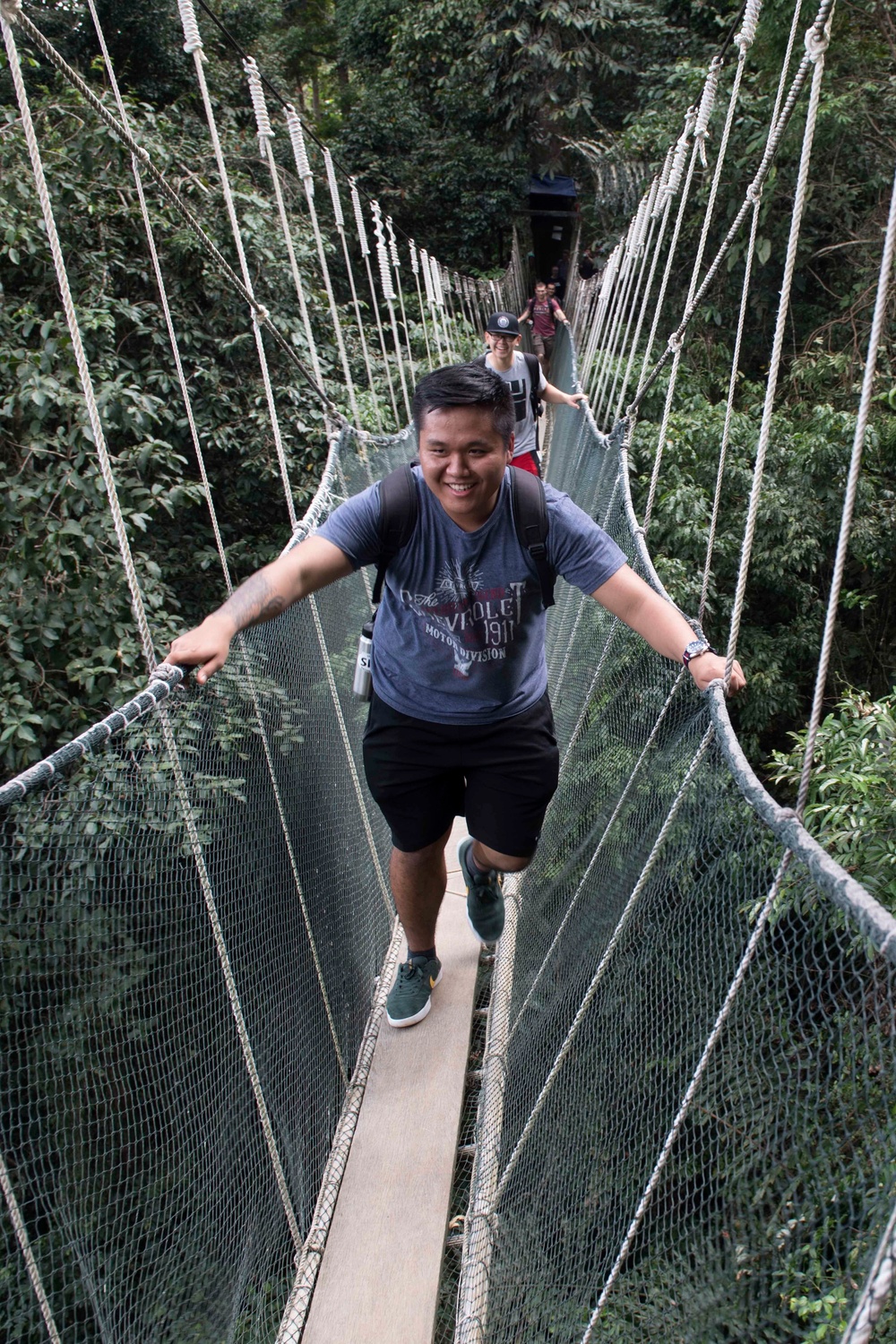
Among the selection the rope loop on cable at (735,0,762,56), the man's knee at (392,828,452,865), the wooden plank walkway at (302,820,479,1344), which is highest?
the rope loop on cable at (735,0,762,56)

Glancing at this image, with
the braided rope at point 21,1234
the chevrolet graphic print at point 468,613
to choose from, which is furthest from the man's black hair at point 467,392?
the braided rope at point 21,1234

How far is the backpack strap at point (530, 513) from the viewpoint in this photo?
1.20m

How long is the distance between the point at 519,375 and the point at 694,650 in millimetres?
1933

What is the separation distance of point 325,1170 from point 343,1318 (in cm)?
22

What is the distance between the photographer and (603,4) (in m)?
9.58

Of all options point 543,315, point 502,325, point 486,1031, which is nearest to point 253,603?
point 486,1031

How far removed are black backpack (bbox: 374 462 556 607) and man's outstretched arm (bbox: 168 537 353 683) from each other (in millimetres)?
72

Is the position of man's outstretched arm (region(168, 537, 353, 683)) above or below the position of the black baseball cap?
below

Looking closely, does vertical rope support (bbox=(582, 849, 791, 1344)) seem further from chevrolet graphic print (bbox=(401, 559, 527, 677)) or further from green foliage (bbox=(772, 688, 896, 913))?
green foliage (bbox=(772, 688, 896, 913))

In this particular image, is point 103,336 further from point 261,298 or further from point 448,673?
point 448,673

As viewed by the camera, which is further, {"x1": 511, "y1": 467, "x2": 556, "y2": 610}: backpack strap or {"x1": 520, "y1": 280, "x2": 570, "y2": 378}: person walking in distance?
{"x1": 520, "y1": 280, "x2": 570, "y2": 378}: person walking in distance

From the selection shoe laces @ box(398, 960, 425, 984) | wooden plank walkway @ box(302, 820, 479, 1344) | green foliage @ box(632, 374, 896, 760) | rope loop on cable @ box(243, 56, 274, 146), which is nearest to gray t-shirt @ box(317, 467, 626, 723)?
shoe laces @ box(398, 960, 425, 984)

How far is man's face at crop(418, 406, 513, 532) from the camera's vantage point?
1138 millimetres

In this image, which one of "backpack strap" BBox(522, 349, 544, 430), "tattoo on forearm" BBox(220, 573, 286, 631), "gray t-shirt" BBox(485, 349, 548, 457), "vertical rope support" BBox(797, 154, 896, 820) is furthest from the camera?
"backpack strap" BBox(522, 349, 544, 430)
